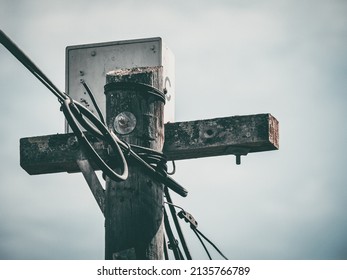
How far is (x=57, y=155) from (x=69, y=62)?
2.02 feet

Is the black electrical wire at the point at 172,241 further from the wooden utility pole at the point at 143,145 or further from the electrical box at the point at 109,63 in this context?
the electrical box at the point at 109,63

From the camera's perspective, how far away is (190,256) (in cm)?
587

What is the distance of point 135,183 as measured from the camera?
5.34 meters

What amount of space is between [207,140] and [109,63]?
801 millimetres

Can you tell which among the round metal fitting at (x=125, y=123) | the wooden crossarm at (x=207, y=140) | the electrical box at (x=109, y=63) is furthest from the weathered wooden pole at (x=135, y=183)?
the electrical box at (x=109, y=63)

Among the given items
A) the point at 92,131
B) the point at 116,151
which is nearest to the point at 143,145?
the point at 116,151

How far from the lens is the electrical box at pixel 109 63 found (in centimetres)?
583

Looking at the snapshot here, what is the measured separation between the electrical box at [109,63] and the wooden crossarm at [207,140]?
17 cm

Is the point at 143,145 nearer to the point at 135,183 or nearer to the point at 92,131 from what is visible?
the point at 135,183

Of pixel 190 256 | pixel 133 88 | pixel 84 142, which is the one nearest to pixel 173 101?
pixel 133 88

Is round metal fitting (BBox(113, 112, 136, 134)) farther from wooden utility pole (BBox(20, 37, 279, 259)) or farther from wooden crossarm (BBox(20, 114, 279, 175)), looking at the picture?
wooden crossarm (BBox(20, 114, 279, 175))

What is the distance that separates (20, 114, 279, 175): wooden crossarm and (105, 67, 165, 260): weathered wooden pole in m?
0.13

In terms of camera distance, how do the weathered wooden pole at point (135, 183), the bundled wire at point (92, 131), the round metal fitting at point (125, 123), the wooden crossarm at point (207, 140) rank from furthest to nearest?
the wooden crossarm at point (207, 140), the round metal fitting at point (125, 123), the weathered wooden pole at point (135, 183), the bundled wire at point (92, 131)
